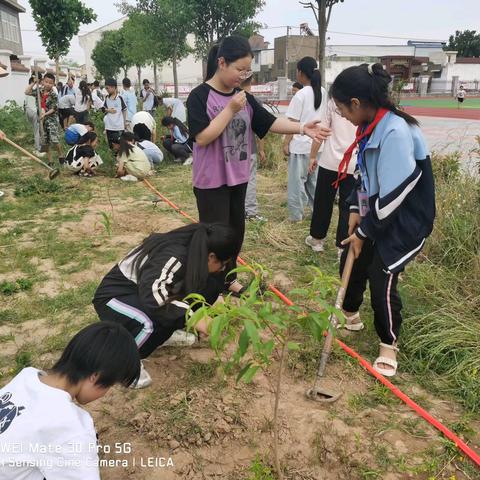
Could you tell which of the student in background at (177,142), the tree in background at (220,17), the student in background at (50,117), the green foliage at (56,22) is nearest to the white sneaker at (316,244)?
the student in background at (177,142)

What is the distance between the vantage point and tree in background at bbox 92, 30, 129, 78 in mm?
39969

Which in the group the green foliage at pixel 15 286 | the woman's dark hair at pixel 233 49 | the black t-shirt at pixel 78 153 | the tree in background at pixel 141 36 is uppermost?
the tree in background at pixel 141 36

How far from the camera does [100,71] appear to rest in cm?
4353

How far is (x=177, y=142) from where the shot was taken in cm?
870

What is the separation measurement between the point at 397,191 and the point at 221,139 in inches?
45.9

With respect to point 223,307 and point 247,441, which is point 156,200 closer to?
point 247,441

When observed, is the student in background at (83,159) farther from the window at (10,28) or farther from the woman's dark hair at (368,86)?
the window at (10,28)

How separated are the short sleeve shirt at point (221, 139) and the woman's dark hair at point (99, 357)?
152cm

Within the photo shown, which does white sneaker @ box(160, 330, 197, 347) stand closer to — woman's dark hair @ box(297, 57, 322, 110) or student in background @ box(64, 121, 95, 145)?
woman's dark hair @ box(297, 57, 322, 110)

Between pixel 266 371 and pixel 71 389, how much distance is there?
125 cm

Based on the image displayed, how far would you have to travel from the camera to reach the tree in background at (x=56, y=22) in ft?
46.4

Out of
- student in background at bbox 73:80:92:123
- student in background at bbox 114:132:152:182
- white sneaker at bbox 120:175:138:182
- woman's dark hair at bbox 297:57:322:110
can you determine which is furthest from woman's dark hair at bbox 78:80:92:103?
woman's dark hair at bbox 297:57:322:110

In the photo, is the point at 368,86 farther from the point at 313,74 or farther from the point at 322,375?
the point at 313,74

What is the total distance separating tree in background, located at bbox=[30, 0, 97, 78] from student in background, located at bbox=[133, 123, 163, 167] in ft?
23.9
